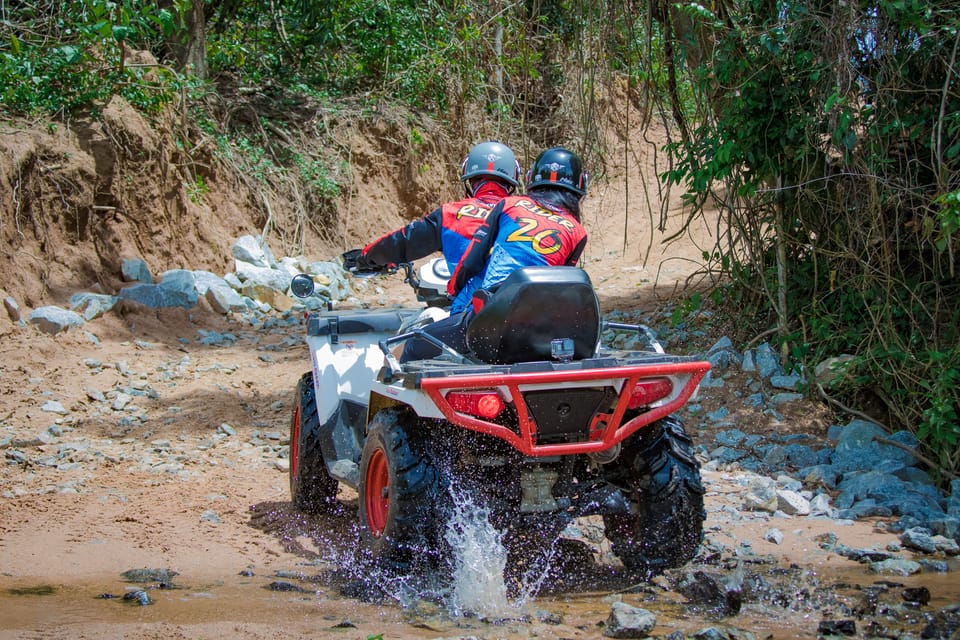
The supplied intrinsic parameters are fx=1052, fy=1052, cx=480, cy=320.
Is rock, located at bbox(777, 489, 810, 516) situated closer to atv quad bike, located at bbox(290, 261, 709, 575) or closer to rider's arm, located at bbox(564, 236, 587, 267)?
atv quad bike, located at bbox(290, 261, 709, 575)

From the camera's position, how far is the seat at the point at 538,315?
13.7ft

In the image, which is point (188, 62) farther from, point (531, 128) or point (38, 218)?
point (531, 128)

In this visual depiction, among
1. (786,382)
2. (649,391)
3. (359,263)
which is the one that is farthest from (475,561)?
(786,382)

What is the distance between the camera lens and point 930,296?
22.7 ft

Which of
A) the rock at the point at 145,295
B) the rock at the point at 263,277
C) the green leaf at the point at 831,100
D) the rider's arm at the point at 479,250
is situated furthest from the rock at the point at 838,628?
the rock at the point at 263,277

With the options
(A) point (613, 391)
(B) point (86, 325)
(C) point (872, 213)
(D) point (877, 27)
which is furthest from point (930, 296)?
(B) point (86, 325)

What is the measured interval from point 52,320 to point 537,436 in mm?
6515

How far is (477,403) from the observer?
4.00 metres

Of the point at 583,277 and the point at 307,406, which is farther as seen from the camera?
the point at 307,406

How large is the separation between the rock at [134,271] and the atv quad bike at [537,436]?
21.6ft

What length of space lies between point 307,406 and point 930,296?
413 centimetres

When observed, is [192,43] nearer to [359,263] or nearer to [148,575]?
[359,263]

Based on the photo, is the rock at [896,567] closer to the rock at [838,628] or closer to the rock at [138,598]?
the rock at [838,628]

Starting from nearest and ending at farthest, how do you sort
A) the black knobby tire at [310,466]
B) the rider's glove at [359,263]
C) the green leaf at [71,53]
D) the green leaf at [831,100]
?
the rider's glove at [359,263]
the black knobby tire at [310,466]
the green leaf at [831,100]
the green leaf at [71,53]
